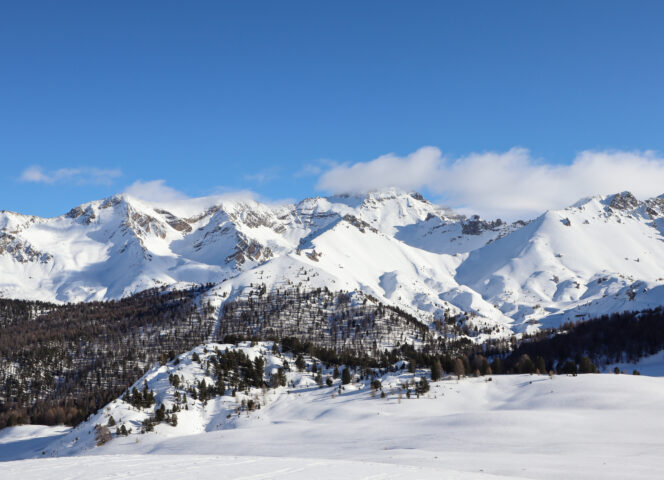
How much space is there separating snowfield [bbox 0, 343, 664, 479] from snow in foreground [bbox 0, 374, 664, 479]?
151mm

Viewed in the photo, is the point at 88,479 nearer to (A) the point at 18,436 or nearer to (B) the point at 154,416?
(B) the point at 154,416

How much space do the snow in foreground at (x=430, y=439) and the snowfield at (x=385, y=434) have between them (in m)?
0.15

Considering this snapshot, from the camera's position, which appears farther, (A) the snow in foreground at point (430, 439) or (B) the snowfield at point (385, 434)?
(B) the snowfield at point (385, 434)

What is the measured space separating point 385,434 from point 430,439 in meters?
6.91

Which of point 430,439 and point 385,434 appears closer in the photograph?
point 430,439

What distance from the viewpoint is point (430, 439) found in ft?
159

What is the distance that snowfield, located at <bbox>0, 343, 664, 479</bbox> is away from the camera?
29.6m

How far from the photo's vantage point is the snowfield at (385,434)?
29625mm

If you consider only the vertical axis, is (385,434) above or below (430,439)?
below

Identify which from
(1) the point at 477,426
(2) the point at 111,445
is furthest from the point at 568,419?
(2) the point at 111,445

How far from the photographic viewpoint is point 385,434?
54.1m

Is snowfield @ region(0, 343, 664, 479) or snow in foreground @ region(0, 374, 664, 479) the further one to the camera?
snowfield @ region(0, 343, 664, 479)

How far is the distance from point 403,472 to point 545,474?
957cm

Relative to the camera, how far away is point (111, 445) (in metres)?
69.6
